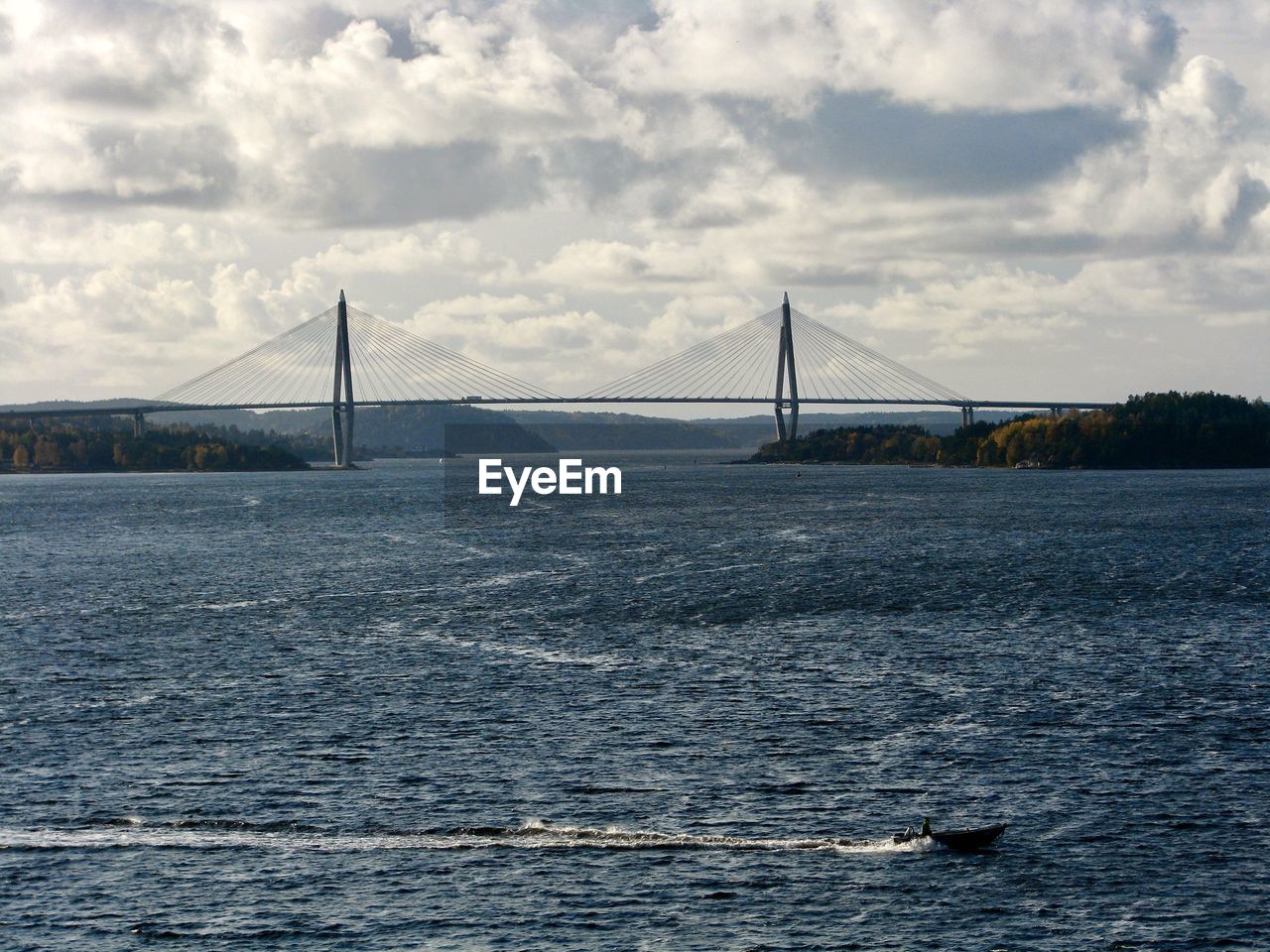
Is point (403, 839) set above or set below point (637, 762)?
below

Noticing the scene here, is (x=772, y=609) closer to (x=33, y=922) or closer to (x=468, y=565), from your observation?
(x=468, y=565)

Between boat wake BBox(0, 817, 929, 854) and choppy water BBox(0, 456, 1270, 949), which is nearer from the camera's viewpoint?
choppy water BBox(0, 456, 1270, 949)

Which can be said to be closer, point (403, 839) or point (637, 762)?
point (403, 839)

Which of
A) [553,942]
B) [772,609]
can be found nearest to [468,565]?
[772,609]
